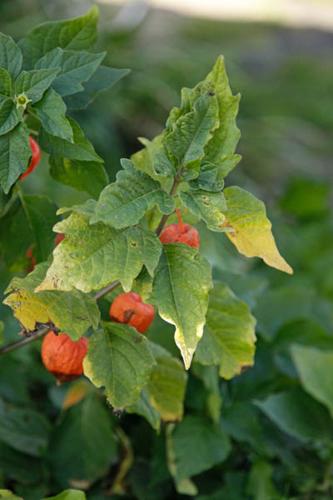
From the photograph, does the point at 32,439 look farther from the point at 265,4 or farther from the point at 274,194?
the point at 265,4

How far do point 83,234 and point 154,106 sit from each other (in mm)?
2851

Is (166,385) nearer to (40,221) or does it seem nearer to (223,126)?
(40,221)

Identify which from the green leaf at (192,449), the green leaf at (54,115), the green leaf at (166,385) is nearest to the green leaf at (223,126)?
the green leaf at (54,115)

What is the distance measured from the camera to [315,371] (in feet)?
4.46

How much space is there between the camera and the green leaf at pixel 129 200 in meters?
0.78

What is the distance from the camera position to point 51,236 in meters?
1.01

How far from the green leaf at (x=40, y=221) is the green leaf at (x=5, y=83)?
0.54ft

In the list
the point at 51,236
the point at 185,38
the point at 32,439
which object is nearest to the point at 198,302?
the point at 51,236

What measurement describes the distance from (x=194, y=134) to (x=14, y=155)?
0.53 feet

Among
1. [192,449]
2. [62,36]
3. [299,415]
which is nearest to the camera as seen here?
[62,36]

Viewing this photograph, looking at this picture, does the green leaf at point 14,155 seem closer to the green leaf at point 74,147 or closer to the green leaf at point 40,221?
the green leaf at point 74,147

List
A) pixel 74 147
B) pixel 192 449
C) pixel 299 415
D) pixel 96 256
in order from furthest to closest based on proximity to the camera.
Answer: pixel 299 415 → pixel 192 449 → pixel 74 147 → pixel 96 256

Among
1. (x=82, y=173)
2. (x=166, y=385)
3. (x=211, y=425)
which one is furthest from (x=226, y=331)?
(x=211, y=425)

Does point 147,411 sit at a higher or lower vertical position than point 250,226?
lower
